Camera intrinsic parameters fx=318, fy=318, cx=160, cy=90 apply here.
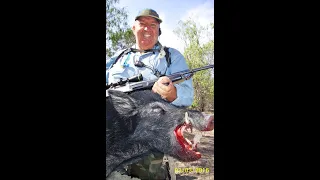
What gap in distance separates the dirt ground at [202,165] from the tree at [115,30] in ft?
4.24

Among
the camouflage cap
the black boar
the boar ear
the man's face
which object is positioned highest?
the camouflage cap

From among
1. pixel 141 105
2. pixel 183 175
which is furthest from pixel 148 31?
pixel 183 175

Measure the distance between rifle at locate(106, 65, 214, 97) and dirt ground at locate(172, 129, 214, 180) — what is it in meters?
0.63

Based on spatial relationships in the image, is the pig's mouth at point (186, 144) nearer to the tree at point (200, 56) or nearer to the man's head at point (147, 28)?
the tree at point (200, 56)

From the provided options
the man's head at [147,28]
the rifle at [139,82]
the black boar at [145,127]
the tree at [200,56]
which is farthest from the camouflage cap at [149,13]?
the black boar at [145,127]

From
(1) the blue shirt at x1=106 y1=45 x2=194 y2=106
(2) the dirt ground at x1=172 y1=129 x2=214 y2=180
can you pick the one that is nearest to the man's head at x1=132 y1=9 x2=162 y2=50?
(1) the blue shirt at x1=106 y1=45 x2=194 y2=106

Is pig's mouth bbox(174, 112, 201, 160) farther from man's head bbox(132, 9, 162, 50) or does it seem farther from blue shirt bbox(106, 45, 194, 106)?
man's head bbox(132, 9, 162, 50)

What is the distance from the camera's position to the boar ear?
3227 mm

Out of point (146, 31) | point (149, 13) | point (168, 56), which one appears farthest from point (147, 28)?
point (168, 56)

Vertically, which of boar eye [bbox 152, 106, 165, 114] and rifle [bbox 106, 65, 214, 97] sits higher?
rifle [bbox 106, 65, 214, 97]

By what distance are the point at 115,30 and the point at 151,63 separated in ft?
1.65

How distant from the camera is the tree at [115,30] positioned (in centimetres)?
327

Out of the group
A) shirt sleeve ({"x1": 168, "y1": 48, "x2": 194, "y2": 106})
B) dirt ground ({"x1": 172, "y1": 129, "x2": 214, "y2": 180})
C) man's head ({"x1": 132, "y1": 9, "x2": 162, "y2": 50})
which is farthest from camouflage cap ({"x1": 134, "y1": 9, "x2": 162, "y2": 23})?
dirt ground ({"x1": 172, "y1": 129, "x2": 214, "y2": 180})

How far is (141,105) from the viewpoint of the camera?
325cm
